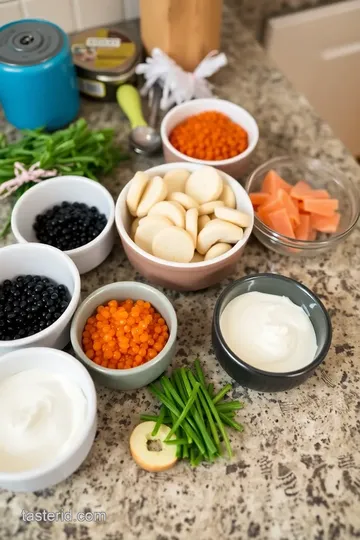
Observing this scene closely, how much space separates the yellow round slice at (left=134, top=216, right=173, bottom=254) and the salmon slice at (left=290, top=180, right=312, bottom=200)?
0.86 feet

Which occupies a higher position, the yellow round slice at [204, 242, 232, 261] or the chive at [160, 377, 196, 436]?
the yellow round slice at [204, 242, 232, 261]

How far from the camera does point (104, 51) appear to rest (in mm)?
1148

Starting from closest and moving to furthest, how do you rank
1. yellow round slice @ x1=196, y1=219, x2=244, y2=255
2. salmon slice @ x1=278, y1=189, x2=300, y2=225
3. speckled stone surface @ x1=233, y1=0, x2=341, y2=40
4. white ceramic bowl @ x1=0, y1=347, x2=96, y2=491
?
white ceramic bowl @ x1=0, y1=347, x2=96, y2=491
yellow round slice @ x1=196, y1=219, x2=244, y2=255
salmon slice @ x1=278, y1=189, x2=300, y2=225
speckled stone surface @ x1=233, y1=0, x2=341, y2=40

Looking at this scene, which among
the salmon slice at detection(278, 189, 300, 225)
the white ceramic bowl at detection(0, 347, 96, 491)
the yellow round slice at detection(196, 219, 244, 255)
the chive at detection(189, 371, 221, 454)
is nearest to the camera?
the white ceramic bowl at detection(0, 347, 96, 491)

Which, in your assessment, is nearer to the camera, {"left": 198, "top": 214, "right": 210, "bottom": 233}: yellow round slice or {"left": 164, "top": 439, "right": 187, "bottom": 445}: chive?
{"left": 164, "top": 439, "right": 187, "bottom": 445}: chive

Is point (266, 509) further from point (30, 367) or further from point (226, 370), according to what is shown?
point (30, 367)

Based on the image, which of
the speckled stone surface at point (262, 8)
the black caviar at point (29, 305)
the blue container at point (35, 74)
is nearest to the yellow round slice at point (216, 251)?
the black caviar at point (29, 305)

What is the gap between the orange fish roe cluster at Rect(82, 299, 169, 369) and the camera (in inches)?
30.9

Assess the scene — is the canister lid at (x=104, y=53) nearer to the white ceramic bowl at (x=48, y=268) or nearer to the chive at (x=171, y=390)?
the white ceramic bowl at (x=48, y=268)

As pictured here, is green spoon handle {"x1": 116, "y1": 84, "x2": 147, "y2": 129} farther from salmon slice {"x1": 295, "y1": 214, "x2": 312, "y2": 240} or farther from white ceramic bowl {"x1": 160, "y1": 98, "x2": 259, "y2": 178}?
salmon slice {"x1": 295, "y1": 214, "x2": 312, "y2": 240}

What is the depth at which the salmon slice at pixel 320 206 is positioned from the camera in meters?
0.97

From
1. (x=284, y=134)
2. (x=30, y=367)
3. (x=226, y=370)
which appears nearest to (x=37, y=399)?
(x=30, y=367)

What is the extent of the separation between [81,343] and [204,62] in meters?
0.66

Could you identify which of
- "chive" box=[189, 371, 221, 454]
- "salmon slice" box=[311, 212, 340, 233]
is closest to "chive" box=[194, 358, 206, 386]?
"chive" box=[189, 371, 221, 454]
